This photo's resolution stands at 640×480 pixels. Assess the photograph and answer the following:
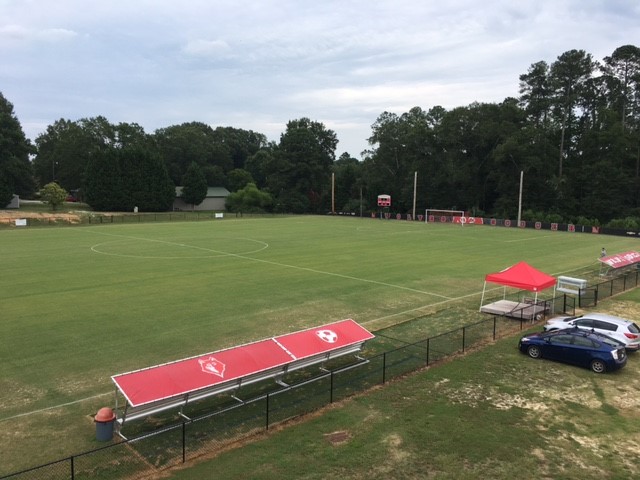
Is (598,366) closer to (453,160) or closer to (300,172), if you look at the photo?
(453,160)

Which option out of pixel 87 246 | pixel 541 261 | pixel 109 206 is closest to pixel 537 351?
pixel 541 261

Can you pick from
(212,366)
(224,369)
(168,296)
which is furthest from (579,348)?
(168,296)

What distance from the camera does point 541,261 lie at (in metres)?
40.9

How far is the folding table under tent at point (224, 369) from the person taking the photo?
11914 mm

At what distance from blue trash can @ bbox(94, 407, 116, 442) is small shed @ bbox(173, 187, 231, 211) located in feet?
355

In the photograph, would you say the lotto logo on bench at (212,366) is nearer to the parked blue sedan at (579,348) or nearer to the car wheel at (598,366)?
the parked blue sedan at (579,348)

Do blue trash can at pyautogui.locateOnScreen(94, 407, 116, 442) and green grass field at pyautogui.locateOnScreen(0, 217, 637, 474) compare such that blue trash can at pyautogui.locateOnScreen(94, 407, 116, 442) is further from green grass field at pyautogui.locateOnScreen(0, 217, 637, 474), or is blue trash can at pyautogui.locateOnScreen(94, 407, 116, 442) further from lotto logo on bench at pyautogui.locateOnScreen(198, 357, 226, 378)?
lotto logo on bench at pyautogui.locateOnScreen(198, 357, 226, 378)

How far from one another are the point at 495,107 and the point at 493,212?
810 inches

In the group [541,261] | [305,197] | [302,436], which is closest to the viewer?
[302,436]

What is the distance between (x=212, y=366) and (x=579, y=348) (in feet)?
39.5

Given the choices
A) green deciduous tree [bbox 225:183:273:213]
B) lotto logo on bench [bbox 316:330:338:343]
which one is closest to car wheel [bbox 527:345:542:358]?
lotto logo on bench [bbox 316:330:338:343]

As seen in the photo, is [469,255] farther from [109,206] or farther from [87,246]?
[109,206]

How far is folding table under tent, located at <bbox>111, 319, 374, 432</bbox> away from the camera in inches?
469

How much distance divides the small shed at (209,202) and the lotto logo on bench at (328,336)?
105 meters
